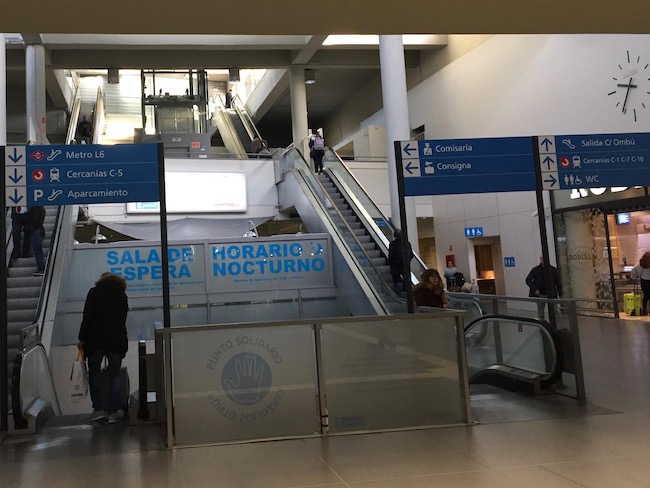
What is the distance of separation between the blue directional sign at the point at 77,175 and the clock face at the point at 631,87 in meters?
11.4

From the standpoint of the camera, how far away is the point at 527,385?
668 cm

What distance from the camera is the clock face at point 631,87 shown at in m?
13.3

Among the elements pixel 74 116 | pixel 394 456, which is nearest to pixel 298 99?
pixel 74 116

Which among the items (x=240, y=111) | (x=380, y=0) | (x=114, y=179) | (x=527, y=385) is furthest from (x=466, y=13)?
(x=240, y=111)

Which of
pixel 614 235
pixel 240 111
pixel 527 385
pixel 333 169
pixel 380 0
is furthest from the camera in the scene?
pixel 240 111

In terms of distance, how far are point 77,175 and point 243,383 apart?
2.49 metres

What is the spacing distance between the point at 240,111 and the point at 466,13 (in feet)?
83.5

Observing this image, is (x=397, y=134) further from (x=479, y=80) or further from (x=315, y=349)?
(x=315, y=349)

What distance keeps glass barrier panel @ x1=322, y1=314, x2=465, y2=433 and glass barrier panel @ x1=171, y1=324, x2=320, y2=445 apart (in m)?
0.21

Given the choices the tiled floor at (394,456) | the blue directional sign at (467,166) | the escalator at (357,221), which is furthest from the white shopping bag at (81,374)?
the escalator at (357,221)

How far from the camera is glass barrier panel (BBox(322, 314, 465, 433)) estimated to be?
535 centimetres

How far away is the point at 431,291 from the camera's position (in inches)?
303

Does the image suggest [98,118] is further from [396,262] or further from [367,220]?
[396,262]

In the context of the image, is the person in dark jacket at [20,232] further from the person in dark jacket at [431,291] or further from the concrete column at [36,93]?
the concrete column at [36,93]
